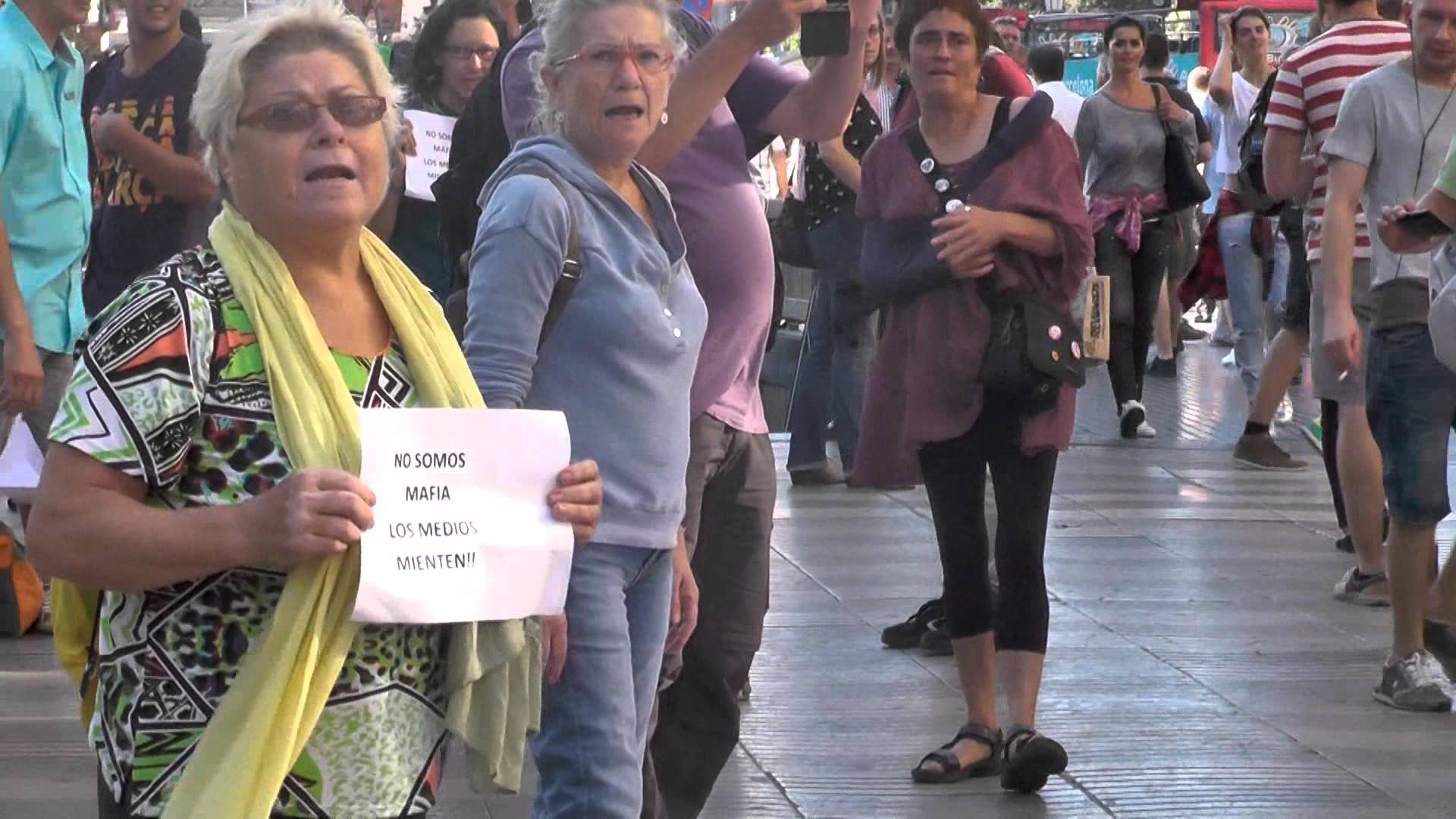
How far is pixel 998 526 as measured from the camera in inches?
218

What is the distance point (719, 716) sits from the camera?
4.72m

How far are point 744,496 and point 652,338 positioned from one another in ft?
3.18

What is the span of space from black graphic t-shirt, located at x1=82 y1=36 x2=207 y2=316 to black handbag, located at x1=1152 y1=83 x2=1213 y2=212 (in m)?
6.71

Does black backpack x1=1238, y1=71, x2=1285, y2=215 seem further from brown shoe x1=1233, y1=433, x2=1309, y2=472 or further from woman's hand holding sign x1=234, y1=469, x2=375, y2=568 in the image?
woman's hand holding sign x1=234, y1=469, x2=375, y2=568

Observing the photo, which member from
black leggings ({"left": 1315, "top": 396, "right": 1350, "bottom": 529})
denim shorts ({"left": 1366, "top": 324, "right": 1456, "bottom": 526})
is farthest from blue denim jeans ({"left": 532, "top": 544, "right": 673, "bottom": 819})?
black leggings ({"left": 1315, "top": 396, "right": 1350, "bottom": 529})

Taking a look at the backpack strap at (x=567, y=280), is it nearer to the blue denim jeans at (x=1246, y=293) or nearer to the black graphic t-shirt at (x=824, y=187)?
the black graphic t-shirt at (x=824, y=187)

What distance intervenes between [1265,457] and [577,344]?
8.05 m

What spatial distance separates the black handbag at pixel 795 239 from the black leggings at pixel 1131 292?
2648 mm

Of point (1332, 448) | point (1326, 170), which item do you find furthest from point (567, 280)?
point (1332, 448)

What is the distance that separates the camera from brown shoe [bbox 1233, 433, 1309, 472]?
11.2 metres

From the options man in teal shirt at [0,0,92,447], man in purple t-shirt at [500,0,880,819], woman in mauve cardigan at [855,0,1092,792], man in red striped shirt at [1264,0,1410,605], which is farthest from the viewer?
man in red striped shirt at [1264,0,1410,605]

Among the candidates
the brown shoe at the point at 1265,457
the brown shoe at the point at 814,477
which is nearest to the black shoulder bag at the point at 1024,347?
the brown shoe at the point at 814,477

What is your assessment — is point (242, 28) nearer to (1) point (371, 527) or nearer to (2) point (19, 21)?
(1) point (371, 527)

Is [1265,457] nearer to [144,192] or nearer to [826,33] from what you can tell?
[144,192]
